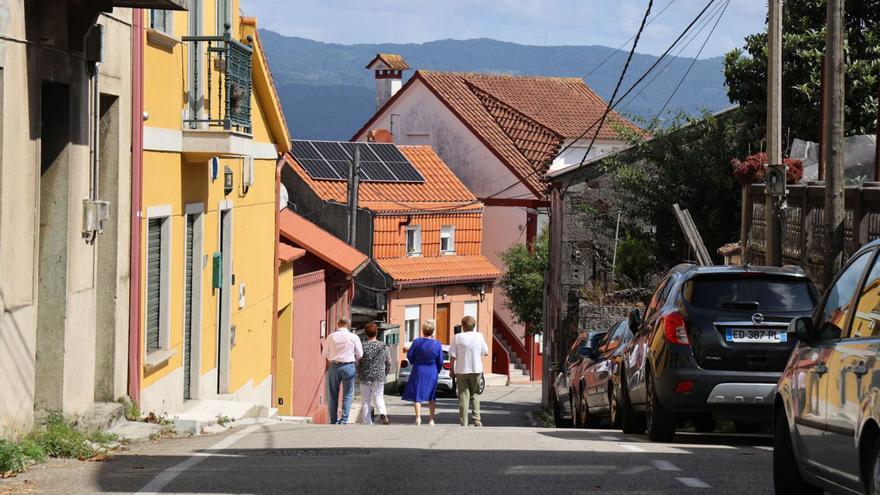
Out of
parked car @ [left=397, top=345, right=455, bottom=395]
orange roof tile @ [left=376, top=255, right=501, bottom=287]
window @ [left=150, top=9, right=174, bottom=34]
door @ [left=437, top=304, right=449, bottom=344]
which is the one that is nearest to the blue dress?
window @ [left=150, top=9, right=174, bottom=34]

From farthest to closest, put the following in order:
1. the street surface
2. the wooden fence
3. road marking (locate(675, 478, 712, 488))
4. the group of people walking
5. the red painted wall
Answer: the red painted wall
the group of people walking
the wooden fence
road marking (locate(675, 478, 712, 488))
the street surface

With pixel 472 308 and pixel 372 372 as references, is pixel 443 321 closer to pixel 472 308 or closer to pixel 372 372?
pixel 472 308

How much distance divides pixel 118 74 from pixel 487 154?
4727cm

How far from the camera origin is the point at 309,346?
99.1 ft

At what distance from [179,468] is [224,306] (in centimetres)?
955

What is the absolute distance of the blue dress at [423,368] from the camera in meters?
20.7

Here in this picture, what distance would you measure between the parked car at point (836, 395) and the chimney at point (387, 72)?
64.5 metres

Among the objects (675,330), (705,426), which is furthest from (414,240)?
(675,330)

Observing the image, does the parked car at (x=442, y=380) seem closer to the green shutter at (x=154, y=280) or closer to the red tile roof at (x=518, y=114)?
the red tile roof at (x=518, y=114)

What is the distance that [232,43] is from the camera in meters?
17.3

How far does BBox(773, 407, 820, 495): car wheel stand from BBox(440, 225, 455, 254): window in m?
46.6

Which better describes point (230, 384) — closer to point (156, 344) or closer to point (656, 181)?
point (156, 344)

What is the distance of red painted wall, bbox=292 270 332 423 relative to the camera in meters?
28.4

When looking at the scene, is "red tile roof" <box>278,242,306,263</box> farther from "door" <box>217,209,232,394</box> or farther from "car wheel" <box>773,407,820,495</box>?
"car wheel" <box>773,407,820,495</box>
